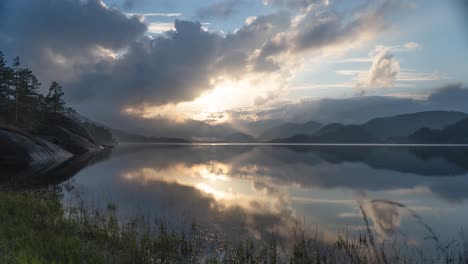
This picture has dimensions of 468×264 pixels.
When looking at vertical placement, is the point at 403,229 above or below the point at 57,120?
below

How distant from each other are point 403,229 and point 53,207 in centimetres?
2399

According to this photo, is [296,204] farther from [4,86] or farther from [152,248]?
[4,86]

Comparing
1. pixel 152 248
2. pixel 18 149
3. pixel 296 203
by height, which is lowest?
pixel 296 203

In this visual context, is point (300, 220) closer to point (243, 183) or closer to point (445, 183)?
point (243, 183)

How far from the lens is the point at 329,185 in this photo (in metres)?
38.9

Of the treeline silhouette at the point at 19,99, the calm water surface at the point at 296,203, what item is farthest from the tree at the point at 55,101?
the calm water surface at the point at 296,203

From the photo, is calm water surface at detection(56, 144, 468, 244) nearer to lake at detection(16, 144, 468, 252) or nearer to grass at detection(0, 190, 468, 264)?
lake at detection(16, 144, 468, 252)

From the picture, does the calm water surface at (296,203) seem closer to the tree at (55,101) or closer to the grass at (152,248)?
the grass at (152,248)

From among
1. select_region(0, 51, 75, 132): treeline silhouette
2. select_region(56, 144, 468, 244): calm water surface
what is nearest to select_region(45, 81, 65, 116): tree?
select_region(0, 51, 75, 132): treeline silhouette

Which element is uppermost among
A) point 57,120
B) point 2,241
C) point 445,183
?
point 57,120

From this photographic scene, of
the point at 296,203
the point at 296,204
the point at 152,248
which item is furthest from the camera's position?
the point at 296,203

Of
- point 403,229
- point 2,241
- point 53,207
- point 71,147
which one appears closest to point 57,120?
point 71,147

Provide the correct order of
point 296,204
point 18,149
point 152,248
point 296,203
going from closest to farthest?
point 152,248, point 296,204, point 296,203, point 18,149

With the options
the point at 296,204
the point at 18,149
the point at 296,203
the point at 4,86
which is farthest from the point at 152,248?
the point at 4,86
